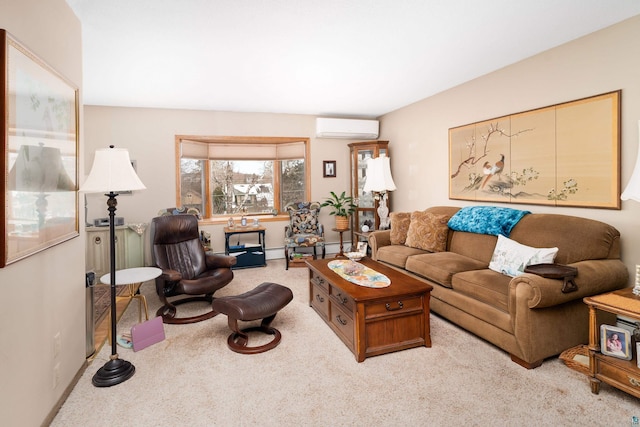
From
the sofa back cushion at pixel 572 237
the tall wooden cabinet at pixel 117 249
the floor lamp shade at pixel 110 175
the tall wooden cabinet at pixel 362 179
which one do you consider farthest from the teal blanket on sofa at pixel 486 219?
the tall wooden cabinet at pixel 117 249

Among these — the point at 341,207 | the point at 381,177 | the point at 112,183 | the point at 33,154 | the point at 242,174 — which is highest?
the point at 242,174

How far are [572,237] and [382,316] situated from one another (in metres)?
1.79

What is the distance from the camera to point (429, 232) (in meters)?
4.14

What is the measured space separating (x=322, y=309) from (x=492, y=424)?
179cm

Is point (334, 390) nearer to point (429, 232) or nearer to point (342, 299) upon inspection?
point (342, 299)

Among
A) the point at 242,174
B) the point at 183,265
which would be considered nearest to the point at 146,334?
the point at 183,265

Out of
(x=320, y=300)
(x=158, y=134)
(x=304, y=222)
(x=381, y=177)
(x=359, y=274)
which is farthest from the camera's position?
(x=304, y=222)

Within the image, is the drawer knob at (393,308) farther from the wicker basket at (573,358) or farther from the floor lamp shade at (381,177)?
the floor lamp shade at (381,177)

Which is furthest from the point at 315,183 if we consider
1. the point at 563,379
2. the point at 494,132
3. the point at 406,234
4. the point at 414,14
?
the point at 563,379

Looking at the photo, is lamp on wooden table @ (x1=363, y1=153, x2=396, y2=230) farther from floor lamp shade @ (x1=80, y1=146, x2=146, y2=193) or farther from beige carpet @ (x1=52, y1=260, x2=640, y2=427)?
floor lamp shade @ (x1=80, y1=146, x2=146, y2=193)

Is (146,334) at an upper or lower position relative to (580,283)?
lower

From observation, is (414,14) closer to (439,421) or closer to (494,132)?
(494,132)

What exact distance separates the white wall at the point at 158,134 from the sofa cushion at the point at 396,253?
2.40m

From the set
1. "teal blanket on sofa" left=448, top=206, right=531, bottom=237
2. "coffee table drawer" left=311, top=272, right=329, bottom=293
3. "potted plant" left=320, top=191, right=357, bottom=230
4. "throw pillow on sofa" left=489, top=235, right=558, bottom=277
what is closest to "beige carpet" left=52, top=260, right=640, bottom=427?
"coffee table drawer" left=311, top=272, right=329, bottom=293
